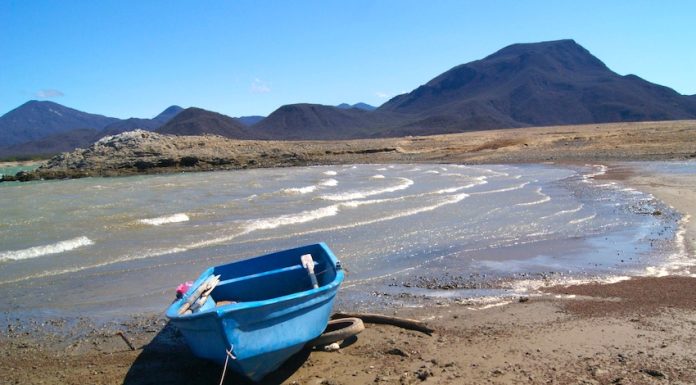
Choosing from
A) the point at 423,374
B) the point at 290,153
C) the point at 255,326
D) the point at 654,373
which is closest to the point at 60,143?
the point at 290,153

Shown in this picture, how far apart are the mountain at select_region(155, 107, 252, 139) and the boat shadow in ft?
322

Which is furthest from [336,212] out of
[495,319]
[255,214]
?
[495,319]

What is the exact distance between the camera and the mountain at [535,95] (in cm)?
11981

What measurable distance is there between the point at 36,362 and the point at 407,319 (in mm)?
4126

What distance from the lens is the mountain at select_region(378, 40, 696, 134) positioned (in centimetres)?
11981

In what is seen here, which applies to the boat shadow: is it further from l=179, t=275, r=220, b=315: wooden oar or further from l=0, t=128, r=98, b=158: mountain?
l=0, t=128, r=98, b=158: mountain

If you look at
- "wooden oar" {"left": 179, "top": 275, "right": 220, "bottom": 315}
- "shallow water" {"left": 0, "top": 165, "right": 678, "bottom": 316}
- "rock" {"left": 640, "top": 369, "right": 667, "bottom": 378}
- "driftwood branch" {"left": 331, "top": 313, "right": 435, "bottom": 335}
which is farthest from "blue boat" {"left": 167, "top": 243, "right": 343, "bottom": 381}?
"rock" {"left": 640, "top": 369, "right": 667, "bottom": 378}

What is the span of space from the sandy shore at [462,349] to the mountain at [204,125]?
9769 centimetres

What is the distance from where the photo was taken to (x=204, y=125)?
356 ft

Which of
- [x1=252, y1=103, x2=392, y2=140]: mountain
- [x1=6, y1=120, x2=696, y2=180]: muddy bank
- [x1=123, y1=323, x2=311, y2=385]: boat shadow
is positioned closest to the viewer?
[x1=123, y1=323, x2=311, y2=385]: boat shadow

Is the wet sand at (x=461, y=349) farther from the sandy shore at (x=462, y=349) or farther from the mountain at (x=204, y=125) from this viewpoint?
the mountain at (x=204, y=125)

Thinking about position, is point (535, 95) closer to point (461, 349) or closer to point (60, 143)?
point (60, 143)

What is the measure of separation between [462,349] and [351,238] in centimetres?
698

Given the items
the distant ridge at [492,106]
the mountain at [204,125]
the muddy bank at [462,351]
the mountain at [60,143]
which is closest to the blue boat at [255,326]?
the muddy bank at [462,351]
